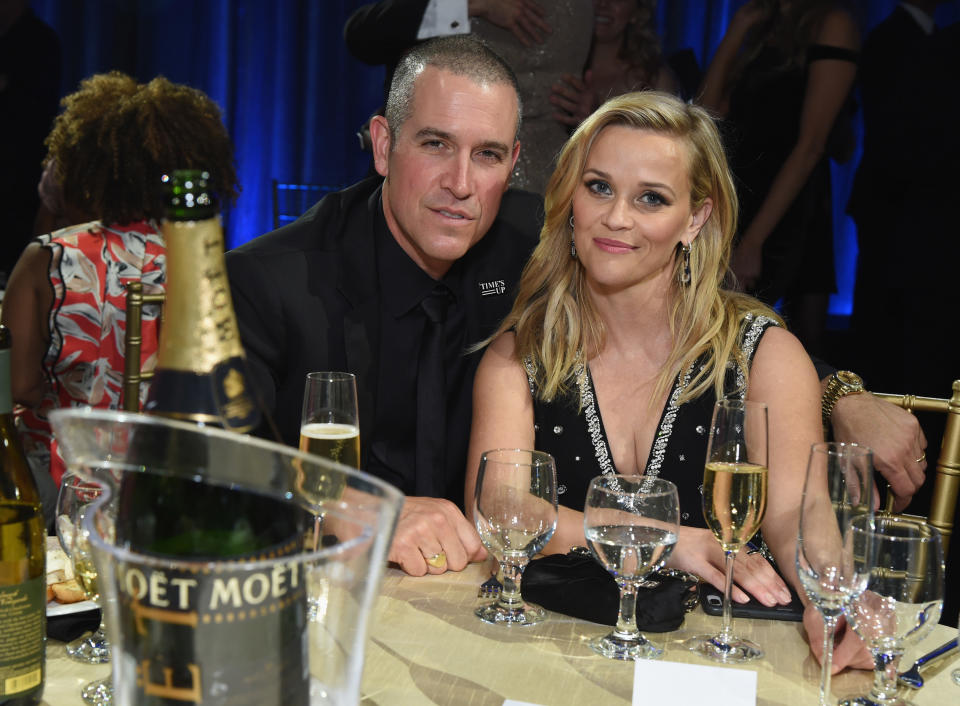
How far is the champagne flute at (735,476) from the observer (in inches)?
47.6

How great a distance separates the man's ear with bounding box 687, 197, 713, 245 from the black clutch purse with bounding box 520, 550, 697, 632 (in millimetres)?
973

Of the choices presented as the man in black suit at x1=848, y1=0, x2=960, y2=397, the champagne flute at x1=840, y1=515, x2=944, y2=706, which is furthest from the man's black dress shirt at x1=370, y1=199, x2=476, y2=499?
the man in black suit at x1=848, y1=0, x2=960, y2=397

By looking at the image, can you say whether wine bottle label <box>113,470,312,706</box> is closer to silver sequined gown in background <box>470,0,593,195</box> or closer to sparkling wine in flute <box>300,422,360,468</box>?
sparkling wine in flute <box>300,422,360,468</box>

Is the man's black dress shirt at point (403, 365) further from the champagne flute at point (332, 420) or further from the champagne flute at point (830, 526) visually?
the champagne flute at point (830, 526)

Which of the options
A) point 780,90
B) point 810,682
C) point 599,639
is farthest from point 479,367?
point 780,90

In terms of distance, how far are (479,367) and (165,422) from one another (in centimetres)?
148

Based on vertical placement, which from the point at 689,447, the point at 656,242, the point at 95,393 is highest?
the point at 656,242

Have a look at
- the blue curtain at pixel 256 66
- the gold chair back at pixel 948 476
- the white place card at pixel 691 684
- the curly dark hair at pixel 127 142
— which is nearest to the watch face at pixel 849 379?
the gold chair back at pixel 948 476

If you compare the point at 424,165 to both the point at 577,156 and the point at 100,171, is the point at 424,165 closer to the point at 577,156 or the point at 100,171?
the point at 577,156

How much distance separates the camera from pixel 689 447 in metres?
1.96

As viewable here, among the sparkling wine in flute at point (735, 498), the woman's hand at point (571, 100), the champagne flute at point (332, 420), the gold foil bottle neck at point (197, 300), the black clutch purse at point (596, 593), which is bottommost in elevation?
the black clutch purse at point (596, 593)

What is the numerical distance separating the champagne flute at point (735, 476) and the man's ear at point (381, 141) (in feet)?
4.07

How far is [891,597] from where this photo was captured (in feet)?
3.28

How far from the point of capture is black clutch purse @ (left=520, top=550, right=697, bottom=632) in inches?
47.0
